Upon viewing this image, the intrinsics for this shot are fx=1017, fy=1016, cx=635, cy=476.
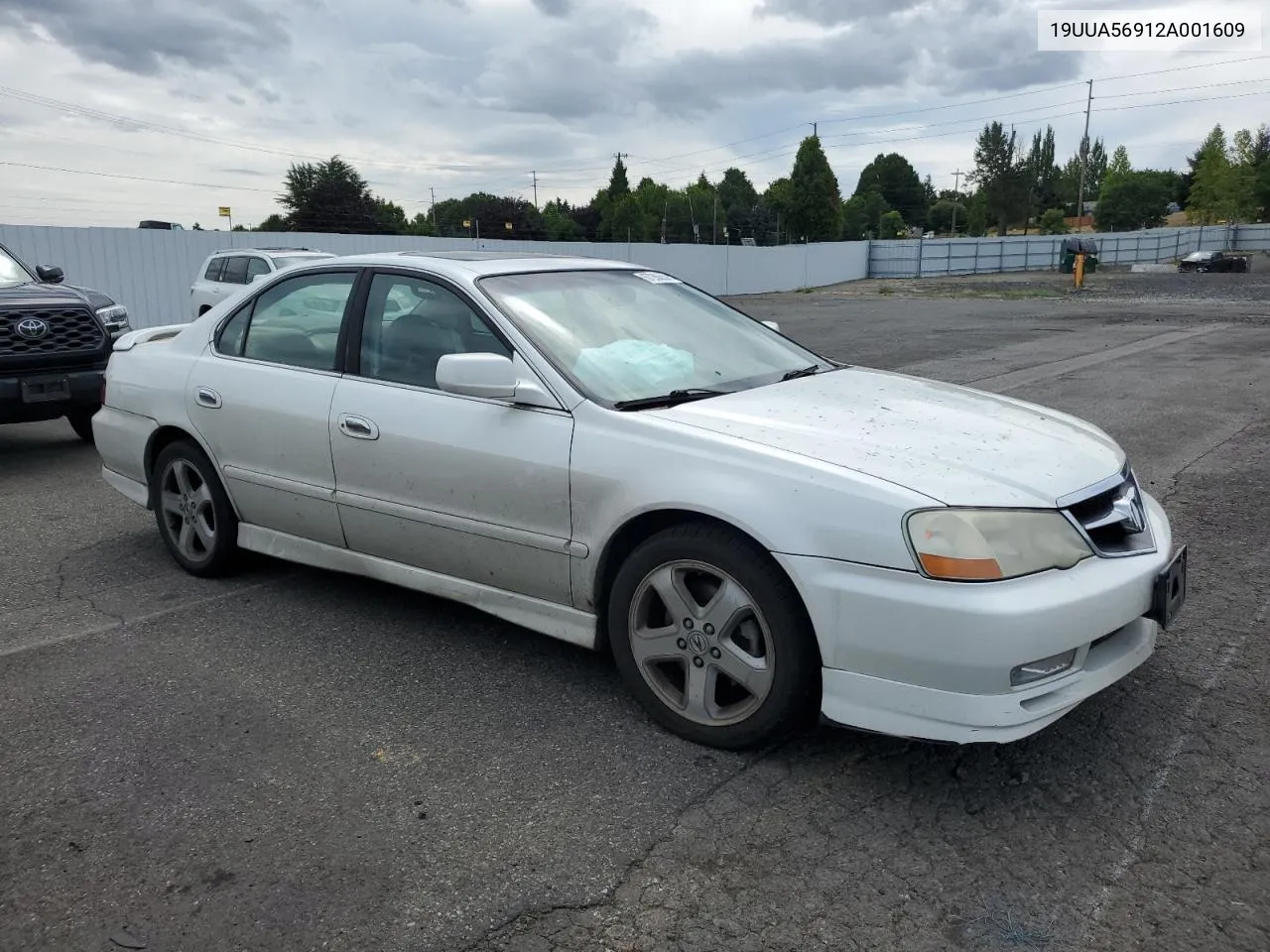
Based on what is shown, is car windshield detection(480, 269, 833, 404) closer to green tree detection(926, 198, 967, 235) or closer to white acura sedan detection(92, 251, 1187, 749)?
white acura sedan detection(92, 251, 1187, 749)

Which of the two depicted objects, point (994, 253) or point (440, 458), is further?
point (994, 253)

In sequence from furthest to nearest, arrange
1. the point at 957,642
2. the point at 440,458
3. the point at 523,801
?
the point at 440,458 → the point at 523,801 → the point at 957,642

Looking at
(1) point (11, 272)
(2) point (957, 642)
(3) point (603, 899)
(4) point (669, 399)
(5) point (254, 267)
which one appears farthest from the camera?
(5) point (254, 267)

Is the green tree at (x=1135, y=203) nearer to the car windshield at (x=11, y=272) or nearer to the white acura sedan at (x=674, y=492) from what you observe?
the car windshield at (x=11, y=272)

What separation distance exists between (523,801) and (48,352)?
6609mm

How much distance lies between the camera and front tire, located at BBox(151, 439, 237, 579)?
4703 millimetres

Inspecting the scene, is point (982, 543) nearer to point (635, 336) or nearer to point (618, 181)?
point (635, 336)

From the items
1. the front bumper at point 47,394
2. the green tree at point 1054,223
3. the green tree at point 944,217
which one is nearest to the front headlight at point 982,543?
the front bumper at point 47,394

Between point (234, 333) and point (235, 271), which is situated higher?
point (235, 271)

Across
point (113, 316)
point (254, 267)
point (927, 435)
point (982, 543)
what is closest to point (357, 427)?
point (927, 435)

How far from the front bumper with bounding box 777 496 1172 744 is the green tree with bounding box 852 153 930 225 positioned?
136681 mm

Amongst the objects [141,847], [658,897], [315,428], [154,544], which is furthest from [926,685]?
[154,544]

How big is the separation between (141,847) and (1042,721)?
2.44 m

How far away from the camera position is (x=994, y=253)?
56719 millimetres
